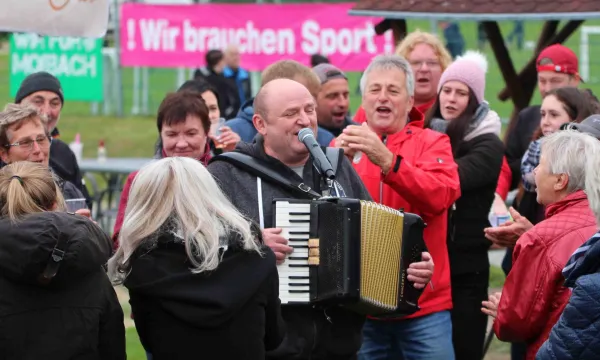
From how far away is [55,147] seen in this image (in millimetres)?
6789

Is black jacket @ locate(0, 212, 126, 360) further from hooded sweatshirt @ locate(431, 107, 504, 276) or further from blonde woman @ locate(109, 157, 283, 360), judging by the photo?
hooded sweatshirt @ locate(431, 107, 504, 276)

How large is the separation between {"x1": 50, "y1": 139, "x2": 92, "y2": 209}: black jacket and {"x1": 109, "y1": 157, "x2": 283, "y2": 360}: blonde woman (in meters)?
2.38

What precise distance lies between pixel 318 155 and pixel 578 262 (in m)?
1.39

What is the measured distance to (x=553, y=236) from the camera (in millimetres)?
4953

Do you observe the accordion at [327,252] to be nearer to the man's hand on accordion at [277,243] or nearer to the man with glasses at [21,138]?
the man's hand on accordion at [277,243]

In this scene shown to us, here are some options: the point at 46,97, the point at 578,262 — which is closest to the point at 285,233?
the point at 578,262

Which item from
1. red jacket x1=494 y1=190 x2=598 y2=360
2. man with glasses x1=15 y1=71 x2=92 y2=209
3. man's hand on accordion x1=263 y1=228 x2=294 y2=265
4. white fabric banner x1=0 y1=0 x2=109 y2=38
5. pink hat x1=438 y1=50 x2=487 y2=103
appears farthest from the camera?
man with glasses x1=15 y1=71 x2=92 y2=209

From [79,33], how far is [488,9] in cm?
396

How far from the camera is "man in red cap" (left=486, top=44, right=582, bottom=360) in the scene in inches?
279

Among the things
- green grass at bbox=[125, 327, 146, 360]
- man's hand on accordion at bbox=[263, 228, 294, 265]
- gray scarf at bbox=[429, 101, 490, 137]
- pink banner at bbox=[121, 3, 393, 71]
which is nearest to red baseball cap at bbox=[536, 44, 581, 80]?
gray scarf at bbox=[429, 101, 490, 137]

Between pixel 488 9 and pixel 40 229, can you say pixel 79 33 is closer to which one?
pixel 40 229

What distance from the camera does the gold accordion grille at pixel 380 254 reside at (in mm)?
5023

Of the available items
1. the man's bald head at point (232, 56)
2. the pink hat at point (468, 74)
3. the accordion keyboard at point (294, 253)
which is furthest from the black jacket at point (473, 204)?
the man's bald head at point (232, 56)

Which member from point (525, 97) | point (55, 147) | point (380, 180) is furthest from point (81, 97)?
point (380, 180)
